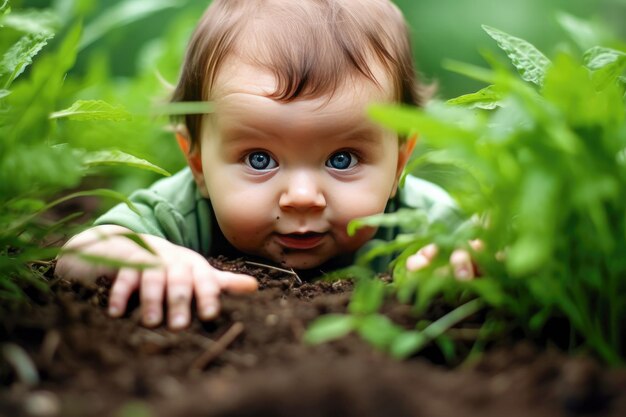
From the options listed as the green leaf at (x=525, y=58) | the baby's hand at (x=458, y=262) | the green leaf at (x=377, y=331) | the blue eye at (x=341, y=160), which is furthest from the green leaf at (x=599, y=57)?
the green leaf at (x=377, y=331)

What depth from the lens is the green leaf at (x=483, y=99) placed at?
5.55ft

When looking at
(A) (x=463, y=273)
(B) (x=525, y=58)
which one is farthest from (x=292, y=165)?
(A) (x=463, y=273)

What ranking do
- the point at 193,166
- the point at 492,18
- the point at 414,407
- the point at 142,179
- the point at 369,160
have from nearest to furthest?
the point at 414,407 < the point at 369,160 < the point at 193,166 < the point at 142,179 < the point at 492,18

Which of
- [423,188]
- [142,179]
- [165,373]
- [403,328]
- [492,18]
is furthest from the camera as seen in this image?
[492,18]

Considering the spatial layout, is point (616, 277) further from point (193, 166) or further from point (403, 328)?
point (193, 166)

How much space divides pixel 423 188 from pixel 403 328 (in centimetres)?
153

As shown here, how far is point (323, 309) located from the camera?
60.3 inches

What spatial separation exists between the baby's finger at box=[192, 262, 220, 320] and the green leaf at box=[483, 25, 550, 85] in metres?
0.92

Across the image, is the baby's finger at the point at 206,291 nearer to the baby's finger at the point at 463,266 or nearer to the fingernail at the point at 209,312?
the fingernail at the point at 209,312

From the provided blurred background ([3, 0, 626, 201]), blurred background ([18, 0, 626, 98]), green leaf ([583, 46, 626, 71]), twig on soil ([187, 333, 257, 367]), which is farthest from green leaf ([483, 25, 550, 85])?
blurred background ([18, 0, 626, 98])

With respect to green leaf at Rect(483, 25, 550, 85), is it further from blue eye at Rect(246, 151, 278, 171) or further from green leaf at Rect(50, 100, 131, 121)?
green leaf at Rect(50, 100, 131, 121)

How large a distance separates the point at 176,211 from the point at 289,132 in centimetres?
60

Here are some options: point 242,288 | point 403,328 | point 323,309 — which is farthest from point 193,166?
point 403,328

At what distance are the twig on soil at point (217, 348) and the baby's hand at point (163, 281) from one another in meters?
0.09
